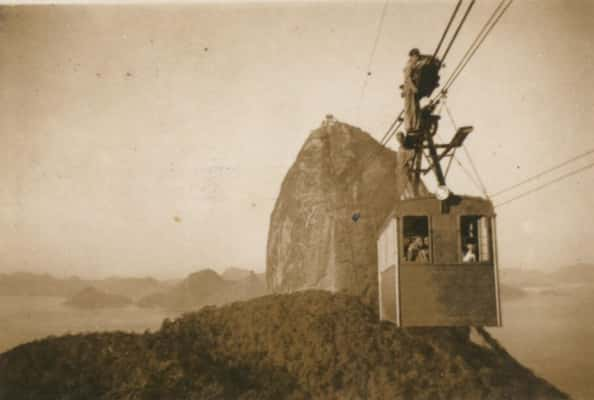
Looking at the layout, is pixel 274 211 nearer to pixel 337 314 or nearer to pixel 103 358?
pixel 337 314

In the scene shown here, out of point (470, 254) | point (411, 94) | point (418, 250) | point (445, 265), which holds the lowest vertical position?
point (445, 265)

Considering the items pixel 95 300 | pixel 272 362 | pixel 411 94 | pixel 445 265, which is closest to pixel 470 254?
pixel 445 265

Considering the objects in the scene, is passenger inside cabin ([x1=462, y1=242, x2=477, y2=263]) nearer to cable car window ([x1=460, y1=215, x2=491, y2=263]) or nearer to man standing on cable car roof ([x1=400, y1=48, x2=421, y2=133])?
cable car window ([x1=460, y1=215, x2=491, y2=263])

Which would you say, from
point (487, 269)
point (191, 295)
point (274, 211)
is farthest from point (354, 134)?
point (191, 295)

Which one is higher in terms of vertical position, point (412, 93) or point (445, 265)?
point (412, 93)

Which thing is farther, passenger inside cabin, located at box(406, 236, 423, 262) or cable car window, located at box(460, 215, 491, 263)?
passenger inside cabin, located at box(406, 236, 423, 262)

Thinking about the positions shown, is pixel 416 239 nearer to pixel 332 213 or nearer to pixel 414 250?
pixel 414 250

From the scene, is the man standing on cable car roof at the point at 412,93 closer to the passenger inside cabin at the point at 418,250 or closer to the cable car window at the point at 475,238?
the cable car window at the point at 475,238

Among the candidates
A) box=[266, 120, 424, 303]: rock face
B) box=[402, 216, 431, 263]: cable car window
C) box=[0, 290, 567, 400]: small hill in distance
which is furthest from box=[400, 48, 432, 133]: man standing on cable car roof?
box=[266, 120, 424, 303]: rock face
